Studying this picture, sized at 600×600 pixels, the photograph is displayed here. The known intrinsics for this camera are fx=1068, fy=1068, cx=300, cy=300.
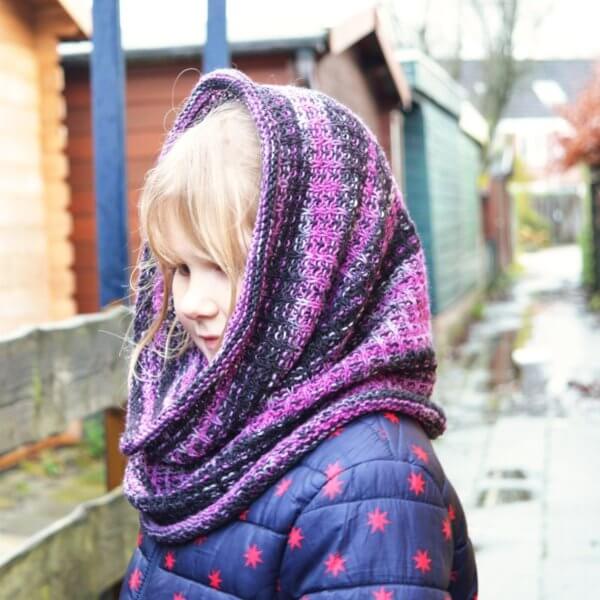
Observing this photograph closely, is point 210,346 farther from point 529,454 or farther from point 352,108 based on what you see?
point 352,108

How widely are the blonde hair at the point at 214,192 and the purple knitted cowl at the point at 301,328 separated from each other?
0.05 metres

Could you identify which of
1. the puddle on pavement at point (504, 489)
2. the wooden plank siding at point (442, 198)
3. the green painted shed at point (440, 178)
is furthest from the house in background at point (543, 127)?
the puddle on pavement at point (504, 489)

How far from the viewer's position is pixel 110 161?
132 inches

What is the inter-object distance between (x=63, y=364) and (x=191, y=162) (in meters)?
1.60

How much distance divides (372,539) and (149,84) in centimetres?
695

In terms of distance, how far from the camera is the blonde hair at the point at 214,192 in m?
1.51

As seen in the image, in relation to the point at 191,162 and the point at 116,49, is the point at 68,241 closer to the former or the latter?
the point at 116,49

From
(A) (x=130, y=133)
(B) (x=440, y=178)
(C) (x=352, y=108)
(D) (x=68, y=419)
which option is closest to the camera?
(D) (x=68, y=419)

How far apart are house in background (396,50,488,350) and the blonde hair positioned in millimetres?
9596

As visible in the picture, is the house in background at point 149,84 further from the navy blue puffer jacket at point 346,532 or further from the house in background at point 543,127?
the house in background at point 543,127

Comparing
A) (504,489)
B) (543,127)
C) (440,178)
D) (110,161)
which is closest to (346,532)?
(110,161)

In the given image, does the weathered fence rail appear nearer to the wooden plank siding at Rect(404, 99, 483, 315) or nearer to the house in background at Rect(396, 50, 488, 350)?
the wooden plank siding at Rect(404, 99, 483, 315)

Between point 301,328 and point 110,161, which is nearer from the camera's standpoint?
point 301,328

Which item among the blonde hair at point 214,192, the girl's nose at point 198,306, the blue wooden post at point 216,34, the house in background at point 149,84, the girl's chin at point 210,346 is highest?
the house in background at point 149,84
